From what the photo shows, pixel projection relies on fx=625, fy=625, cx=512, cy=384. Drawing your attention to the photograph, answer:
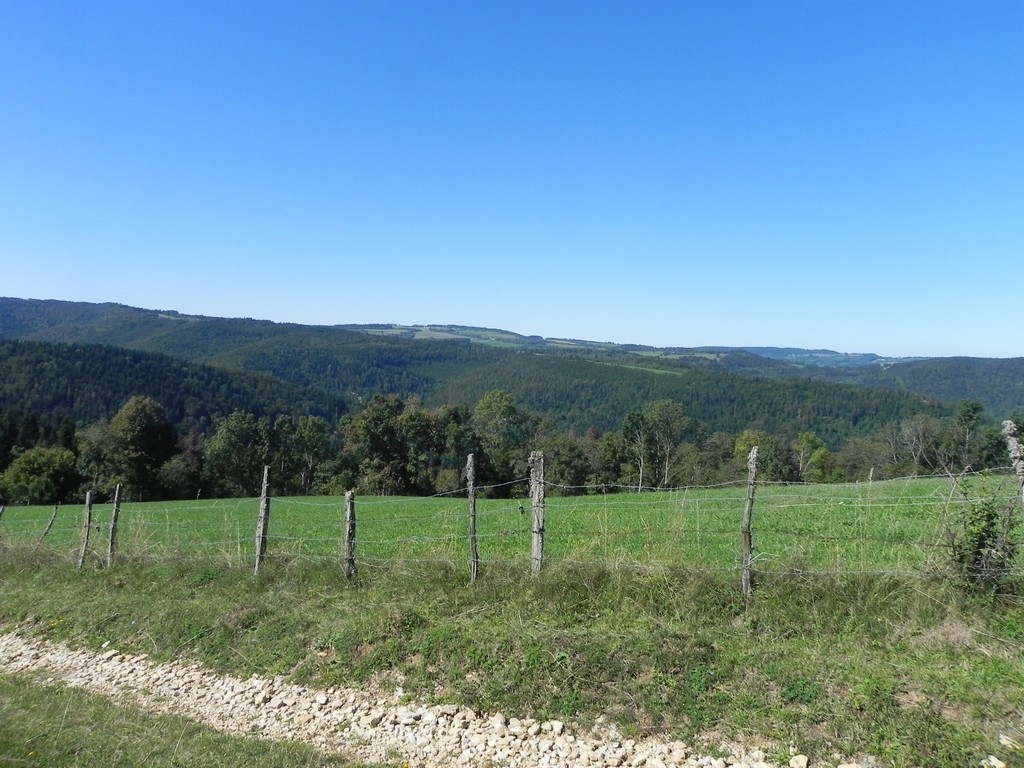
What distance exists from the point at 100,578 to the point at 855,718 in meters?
12.8

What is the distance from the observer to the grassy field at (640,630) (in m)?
5.96

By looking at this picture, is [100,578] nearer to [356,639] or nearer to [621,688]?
A: [356,639]

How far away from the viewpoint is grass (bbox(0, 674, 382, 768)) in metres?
5.64

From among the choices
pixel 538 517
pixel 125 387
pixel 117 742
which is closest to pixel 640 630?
pixel 538 517

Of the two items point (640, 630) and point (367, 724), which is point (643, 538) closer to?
point (640, 630)

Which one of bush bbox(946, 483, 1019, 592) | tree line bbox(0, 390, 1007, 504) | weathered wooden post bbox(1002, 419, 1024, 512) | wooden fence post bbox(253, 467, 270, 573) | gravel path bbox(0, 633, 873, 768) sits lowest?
tree line bbox(0, 390, 1007, 504)

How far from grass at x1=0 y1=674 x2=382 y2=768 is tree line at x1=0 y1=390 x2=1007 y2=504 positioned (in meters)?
52.8

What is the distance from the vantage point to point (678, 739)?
5.98 metres

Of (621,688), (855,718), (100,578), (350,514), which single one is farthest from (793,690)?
(100,578)

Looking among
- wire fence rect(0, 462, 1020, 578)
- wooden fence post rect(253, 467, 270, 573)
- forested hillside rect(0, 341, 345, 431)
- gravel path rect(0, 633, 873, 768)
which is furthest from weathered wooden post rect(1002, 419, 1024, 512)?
forested hillside rect(0, 341, 345, 431)

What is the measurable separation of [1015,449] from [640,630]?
17.3ft

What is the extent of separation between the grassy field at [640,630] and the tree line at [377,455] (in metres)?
49.2

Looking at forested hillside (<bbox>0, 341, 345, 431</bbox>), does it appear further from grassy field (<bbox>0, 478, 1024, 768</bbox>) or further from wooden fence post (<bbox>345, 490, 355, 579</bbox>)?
wooden fence post (<bbox>345, 490, 355, 579</bbox>)

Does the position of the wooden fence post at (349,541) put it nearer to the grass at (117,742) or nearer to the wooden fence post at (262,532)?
the wooden fence post at (262,532)
